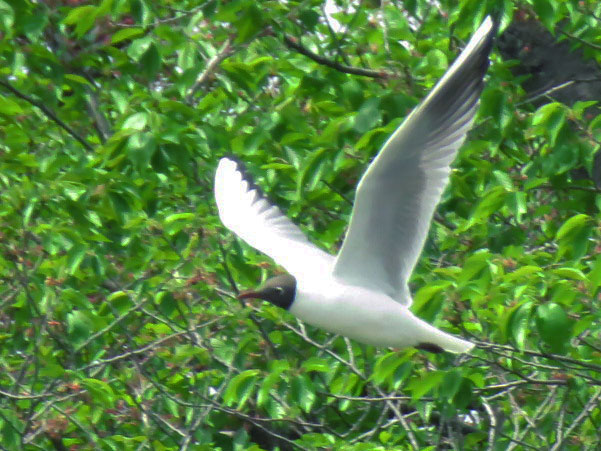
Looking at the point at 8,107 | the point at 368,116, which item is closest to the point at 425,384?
the point at 368,116

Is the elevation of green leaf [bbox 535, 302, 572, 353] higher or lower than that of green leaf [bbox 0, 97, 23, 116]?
lower

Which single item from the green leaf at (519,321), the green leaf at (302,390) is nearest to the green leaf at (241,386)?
the green leaf at (302,390)

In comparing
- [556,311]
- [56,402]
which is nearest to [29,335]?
[56,402]

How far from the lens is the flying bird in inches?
188

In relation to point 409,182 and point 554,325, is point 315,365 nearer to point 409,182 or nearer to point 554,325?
point 409,182

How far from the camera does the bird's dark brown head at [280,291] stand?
206 inches

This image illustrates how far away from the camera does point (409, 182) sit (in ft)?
16.6

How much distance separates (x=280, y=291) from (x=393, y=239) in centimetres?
47

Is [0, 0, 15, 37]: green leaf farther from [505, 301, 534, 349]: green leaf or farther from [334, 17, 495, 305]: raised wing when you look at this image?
[505, 301, 534, 349]: green leaf

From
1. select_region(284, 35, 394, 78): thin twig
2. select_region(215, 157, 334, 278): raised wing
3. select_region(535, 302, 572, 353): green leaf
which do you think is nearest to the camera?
select_region(535, 302, 572, 353): green leaf

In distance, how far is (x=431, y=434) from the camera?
605cm

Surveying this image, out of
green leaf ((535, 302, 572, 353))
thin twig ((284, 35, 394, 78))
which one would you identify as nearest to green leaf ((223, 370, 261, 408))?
green leaf ((535, 302, 572, 353))

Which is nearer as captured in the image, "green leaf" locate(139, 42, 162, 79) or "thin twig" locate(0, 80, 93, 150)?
"green leaf" locate(139, 42, 162, 79)

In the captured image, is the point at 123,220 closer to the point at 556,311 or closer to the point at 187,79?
the point at 187,79
